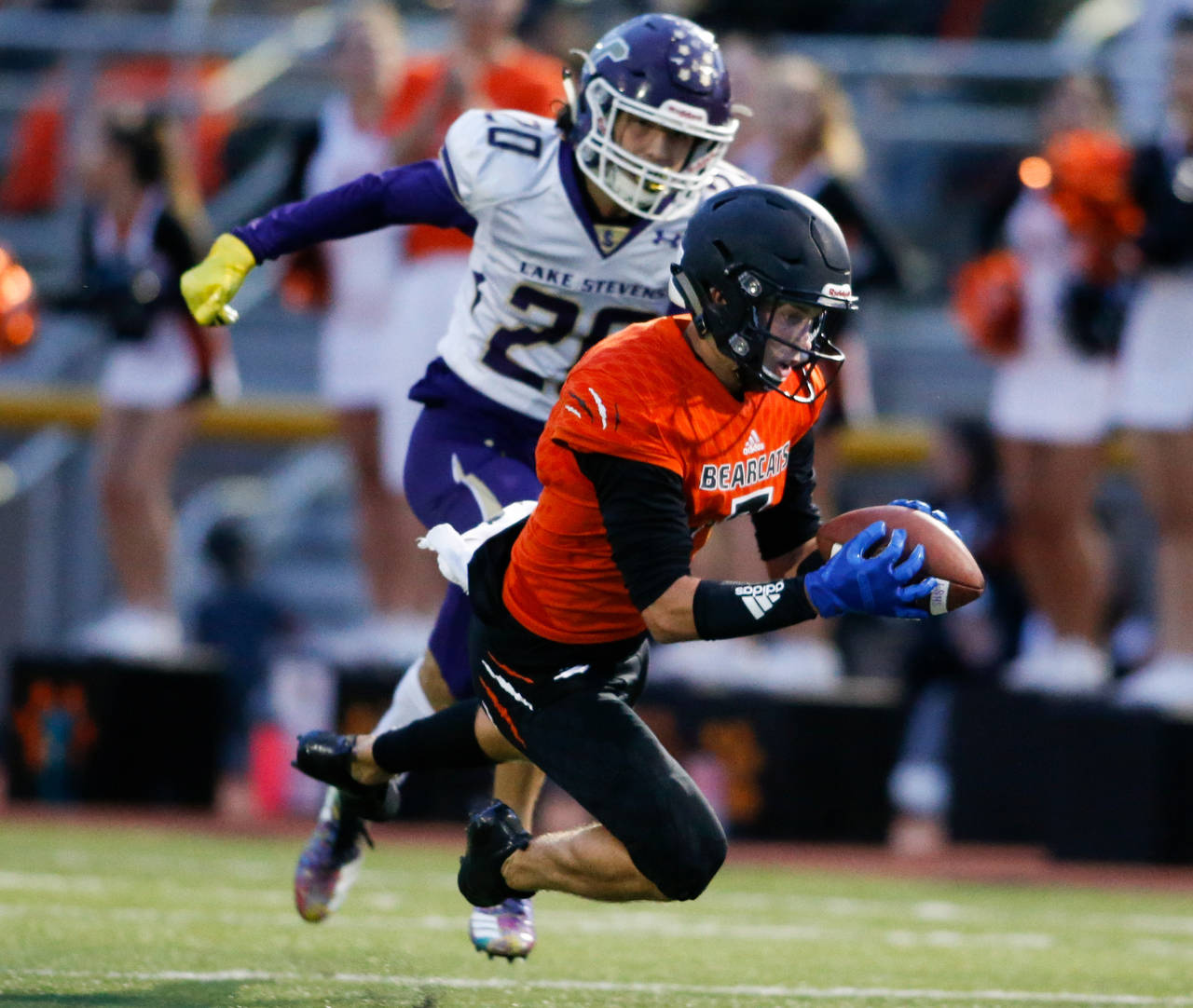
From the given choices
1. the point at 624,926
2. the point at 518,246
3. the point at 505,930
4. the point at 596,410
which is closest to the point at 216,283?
the point at 518,246

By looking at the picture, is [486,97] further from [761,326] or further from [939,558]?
[939,558]

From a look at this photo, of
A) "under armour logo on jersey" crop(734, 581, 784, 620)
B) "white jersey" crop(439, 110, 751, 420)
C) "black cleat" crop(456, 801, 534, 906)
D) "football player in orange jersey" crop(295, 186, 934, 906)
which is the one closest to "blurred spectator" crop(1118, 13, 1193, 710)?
"white jersey" crop(439, 110, 751, 420)

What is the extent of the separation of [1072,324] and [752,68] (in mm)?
1505

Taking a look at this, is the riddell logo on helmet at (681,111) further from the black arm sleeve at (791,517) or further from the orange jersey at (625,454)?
the black arm sleeve at (791,517)

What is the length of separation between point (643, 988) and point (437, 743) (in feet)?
2.30

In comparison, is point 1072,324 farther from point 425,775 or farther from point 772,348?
point 772,348

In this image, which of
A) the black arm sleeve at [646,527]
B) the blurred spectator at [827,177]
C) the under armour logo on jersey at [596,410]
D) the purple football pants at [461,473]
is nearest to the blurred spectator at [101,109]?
the blurred spectator at [827,177]

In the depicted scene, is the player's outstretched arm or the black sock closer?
the black sock

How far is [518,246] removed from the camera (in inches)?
195

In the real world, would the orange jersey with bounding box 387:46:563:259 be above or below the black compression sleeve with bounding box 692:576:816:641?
above

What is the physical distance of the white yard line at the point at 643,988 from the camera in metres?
4.37

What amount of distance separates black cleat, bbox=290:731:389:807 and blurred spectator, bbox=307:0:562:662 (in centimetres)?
257

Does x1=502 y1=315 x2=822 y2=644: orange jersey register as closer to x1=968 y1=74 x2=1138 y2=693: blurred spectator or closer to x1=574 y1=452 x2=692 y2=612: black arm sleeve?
x1=574 y1=452 x2=692 y2=612: black arm sleeve

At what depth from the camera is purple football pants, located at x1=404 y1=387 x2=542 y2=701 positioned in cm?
488
